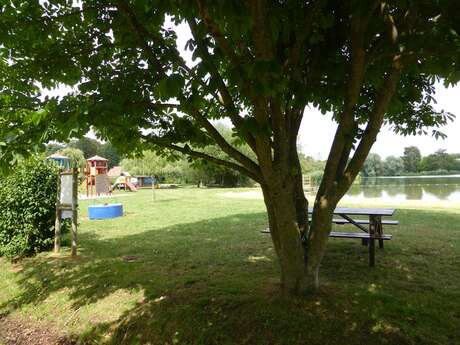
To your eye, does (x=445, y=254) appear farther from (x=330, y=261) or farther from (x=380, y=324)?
(x=380, y=324)

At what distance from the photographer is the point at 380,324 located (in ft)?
10.8

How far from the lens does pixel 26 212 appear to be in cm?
690

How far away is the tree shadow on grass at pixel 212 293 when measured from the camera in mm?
3305

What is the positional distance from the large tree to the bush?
3.60m

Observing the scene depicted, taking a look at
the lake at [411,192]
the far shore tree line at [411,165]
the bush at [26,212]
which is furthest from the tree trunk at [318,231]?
the far shore tree line at [411,165]

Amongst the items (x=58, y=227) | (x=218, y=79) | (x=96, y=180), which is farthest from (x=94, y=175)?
(x=218, y=79)

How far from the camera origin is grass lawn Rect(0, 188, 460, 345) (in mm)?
3305

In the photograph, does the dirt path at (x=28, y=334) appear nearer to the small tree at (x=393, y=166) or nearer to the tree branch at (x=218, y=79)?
the tree branch at (x=218, y=79)

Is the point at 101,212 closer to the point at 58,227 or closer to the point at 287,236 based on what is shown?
the point at 58,227

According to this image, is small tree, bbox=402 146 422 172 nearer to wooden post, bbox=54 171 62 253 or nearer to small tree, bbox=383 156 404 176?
small tree, bbox=383 156 404 176

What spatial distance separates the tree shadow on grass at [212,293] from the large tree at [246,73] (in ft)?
1.59

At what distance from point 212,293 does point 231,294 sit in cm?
25

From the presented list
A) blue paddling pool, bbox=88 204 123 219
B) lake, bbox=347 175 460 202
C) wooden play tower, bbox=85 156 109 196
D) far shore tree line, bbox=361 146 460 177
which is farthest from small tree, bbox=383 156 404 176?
blue paddling pool, bbox=88 204 123 219

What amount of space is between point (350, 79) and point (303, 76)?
0.48 meters
